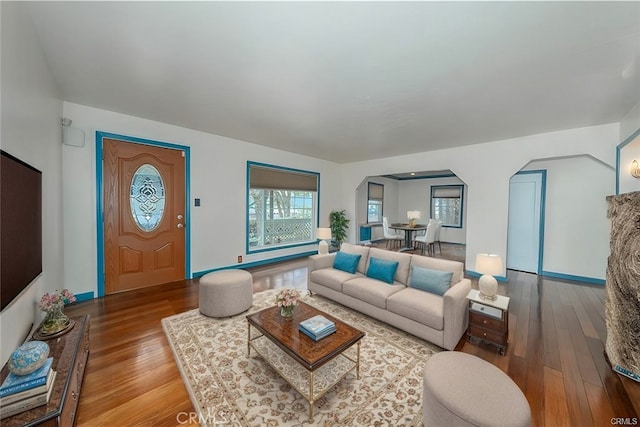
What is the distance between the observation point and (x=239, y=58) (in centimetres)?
209

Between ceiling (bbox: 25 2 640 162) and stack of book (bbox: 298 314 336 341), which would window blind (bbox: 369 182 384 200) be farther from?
stack of book (bbox: 298 314 336 341)

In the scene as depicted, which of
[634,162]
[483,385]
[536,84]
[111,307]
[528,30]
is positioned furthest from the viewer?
[111,307]

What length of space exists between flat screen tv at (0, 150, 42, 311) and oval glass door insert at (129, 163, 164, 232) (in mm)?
1774

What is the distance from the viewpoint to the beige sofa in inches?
87.7

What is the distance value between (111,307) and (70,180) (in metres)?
1.76

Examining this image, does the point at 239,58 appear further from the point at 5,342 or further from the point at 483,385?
the point at 483,385

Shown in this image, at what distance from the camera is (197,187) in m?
4.22

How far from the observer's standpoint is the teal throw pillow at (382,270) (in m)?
2.97

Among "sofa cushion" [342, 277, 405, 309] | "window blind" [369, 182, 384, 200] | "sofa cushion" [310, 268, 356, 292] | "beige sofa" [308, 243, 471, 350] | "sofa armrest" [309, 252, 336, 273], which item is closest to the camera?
"beige sofa" [308, 243, 471, 350]

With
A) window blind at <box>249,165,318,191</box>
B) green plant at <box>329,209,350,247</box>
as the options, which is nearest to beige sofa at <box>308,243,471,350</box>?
window blind at <box>249,165,318,191</box>

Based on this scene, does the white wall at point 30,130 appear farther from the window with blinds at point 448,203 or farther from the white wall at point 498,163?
the window with blinds at point 448,203

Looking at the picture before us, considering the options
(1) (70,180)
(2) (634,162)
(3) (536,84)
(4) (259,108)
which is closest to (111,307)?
(1) (70,180)

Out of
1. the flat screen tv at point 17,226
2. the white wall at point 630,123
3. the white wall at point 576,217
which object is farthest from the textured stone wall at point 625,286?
A: the flat screen tv at point 17,226

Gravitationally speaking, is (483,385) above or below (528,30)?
below
